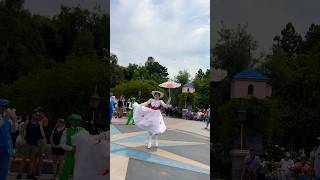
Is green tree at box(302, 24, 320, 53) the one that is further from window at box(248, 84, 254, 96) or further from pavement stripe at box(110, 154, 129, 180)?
pavement stripe at box(110, 154, 129, 180)

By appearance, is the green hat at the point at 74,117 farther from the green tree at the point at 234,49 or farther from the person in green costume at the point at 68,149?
the green tree at the point at 234,49

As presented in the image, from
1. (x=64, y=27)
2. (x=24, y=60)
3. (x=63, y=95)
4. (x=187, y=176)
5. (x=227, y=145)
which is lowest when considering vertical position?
(x=187, y=176)

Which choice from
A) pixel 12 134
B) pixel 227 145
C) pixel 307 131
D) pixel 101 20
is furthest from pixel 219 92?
pixel 12 134

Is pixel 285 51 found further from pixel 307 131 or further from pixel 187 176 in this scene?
pixel 187 176

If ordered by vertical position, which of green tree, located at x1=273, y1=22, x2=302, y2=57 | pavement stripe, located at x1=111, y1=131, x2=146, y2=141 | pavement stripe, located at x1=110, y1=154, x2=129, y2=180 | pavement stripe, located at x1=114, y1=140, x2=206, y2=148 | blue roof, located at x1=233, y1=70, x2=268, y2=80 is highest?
green tree, located at x1=273, y1=22, x2=302, y2=57

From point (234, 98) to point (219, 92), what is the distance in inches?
11.6

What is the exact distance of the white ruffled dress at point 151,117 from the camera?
12.4 m

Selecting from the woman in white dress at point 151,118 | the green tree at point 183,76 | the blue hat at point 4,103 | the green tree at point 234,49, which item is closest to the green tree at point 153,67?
the green tree at point 183,76

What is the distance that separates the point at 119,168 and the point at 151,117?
258cm

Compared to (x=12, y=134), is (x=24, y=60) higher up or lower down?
higher up

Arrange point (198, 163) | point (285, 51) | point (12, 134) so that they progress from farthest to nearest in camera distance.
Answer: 1. point (198, 163)
2. point (285, 51)
3. point (12, 134)

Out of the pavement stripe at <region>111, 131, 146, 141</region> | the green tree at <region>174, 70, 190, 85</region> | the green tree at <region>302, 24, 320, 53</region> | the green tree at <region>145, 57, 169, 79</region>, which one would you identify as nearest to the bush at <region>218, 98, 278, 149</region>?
the green tree at <region>302, 24, 320, 53</region>

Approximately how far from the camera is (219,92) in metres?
8.91

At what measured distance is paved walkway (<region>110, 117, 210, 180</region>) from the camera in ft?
32.5
